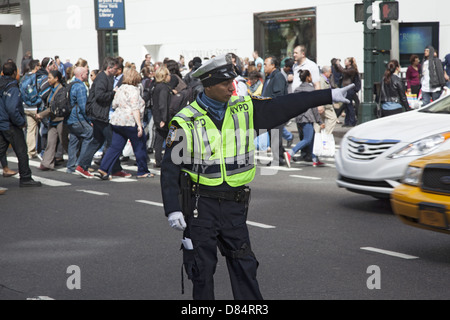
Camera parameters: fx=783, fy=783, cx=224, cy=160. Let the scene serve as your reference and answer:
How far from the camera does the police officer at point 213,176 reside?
15.6ft

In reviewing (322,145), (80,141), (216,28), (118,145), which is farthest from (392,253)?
(216,28)

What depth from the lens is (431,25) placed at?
22.7m

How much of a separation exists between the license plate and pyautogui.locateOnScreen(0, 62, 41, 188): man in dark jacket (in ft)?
24.2

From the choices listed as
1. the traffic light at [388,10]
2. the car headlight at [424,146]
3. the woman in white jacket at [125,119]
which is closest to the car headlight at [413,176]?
the car headlight at [424,146]

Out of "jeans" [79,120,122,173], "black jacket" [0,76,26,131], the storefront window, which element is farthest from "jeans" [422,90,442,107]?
"black jacket" [0,76,26,131]

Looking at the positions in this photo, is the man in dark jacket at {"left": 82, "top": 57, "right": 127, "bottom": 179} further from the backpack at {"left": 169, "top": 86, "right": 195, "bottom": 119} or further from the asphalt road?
the asphalt road

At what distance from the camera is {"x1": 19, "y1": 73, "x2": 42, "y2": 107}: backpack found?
15352 millimetres

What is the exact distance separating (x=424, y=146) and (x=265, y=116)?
4.35 m

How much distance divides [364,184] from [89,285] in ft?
13.3

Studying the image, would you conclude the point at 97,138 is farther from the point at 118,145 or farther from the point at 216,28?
the point at 216,28

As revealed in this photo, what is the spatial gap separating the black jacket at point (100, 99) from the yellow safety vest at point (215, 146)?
842 cm

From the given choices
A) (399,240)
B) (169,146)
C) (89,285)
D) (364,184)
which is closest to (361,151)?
(364,184)

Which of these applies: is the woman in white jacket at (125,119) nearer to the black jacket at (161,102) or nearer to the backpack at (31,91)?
the black jacket at (161,102)

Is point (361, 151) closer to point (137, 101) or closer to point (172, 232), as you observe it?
point (172, 232)
